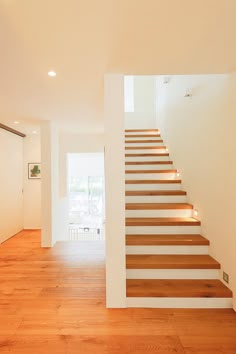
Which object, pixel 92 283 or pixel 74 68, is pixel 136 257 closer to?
pixel 92 283

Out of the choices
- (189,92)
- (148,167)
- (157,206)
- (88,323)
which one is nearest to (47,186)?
(148,167)

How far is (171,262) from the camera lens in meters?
2.51

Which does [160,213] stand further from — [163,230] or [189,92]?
[189,92]

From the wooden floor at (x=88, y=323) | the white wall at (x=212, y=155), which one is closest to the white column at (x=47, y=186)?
the wooden floor at (x=88, y=323)

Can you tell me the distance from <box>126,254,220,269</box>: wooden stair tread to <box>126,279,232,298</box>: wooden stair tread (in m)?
0.15

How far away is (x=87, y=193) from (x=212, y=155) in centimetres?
704

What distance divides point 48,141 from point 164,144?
7.89 ft

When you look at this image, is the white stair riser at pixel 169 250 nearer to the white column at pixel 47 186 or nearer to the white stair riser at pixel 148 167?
the white stair riser at pixel 148 167

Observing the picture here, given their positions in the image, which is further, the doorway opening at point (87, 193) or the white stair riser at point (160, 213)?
the doorway opening at point (87, 193)

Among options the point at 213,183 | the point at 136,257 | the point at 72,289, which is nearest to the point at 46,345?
the point at 72,289

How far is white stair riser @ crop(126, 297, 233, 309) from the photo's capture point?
224cm

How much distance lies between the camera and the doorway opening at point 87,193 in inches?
348

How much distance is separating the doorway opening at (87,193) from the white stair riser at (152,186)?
4.94 m

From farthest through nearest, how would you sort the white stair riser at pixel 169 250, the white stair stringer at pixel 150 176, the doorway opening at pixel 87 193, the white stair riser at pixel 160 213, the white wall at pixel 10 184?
the doorway opening at pixel 87 193 → the white wall at pixel 10 184 → the white stair stringer at pixel 150 176 → the white stair riser at pixel 160 213 → the white stair riser at pixel 169 250
